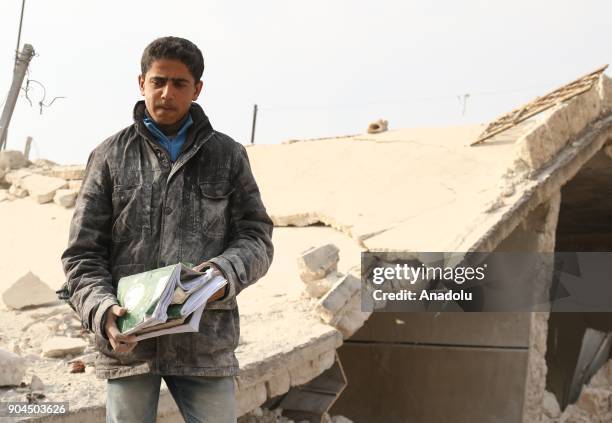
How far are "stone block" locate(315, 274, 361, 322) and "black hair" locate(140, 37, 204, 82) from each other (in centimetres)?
324

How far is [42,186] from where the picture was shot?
1093 centimetres

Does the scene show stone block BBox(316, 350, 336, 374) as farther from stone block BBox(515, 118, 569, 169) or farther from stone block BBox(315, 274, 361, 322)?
stone block BBox(515, 118, 569, 169)

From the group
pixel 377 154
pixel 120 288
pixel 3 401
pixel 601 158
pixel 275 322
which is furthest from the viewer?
pixel 377 154

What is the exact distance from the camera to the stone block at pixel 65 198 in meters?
10.3

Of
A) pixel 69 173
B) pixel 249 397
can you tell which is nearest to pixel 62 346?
pixel 249 397

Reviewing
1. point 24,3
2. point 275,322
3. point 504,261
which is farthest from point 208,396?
point 24,3

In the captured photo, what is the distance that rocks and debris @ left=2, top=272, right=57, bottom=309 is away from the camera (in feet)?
18.0

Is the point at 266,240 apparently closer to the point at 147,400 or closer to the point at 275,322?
the point at 147,400

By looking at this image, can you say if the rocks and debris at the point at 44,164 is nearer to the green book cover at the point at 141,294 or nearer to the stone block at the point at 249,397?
the stone block at the point at 249,397

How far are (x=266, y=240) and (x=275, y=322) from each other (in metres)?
3.09

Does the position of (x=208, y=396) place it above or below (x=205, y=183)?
below

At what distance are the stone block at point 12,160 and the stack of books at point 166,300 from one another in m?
10.9

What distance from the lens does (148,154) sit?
226cm

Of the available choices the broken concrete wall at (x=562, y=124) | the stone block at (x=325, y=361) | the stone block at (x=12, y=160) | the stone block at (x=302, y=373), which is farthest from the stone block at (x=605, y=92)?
the stone block at (x=12, y=160)
